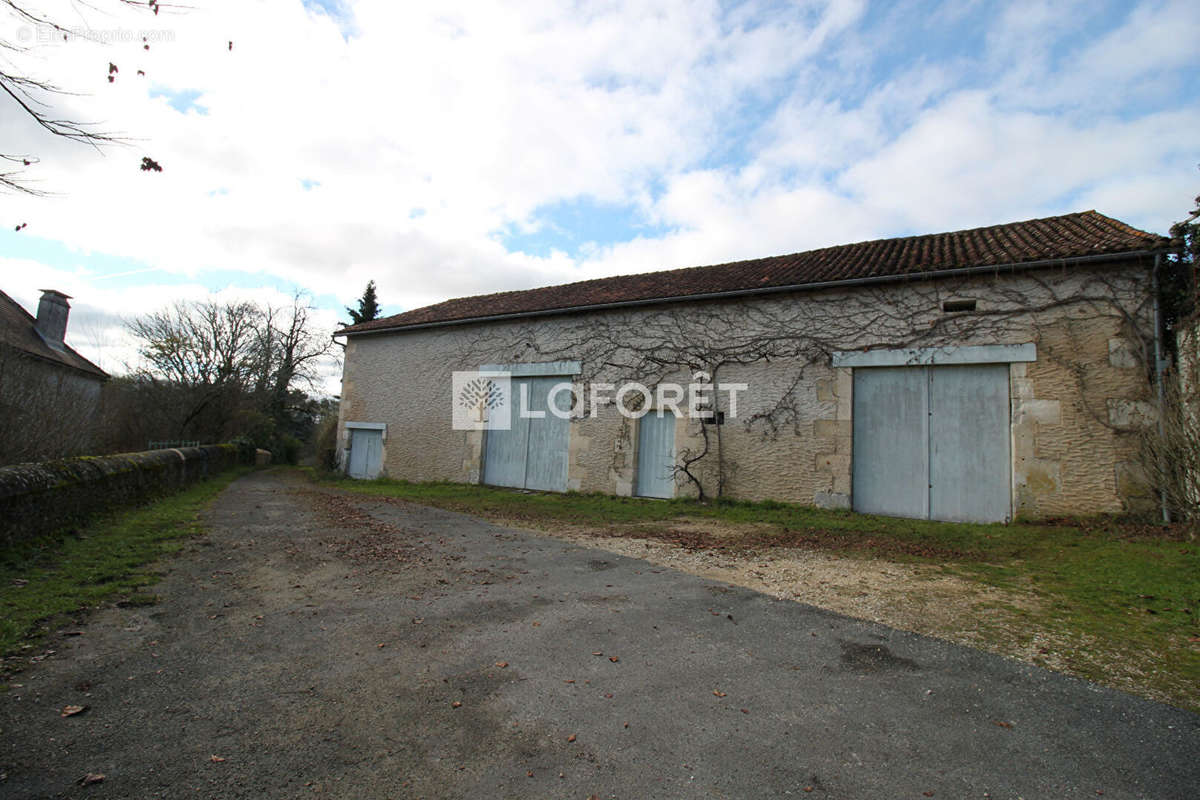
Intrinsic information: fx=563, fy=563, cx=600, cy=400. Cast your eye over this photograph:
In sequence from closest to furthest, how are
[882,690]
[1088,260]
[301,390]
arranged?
[882,690], [1088,260], [301,390]

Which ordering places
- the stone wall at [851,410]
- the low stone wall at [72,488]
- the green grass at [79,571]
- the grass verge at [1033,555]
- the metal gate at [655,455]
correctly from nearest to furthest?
the grass verge at [1033,555]
the green grass at [79,571]
the low stone wall at [72,488]
the stone wall at [851,410]
the metal gate at [655,455]

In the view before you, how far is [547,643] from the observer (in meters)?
3.37

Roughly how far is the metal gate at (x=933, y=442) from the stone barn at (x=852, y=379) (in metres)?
0.02

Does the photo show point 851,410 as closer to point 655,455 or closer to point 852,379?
point 852,379

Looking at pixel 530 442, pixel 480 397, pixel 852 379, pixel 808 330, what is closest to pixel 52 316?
pixel 480 397

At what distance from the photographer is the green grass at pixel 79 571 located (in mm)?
3371

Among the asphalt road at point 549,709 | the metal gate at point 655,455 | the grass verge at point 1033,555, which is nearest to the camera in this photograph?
the asphalt road at point 549,709

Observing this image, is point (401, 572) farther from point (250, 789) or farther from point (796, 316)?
point (796, 316)

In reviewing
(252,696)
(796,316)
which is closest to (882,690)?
(252,696)

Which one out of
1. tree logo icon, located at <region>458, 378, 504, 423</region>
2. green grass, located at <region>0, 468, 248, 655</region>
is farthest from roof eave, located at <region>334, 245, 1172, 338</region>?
green grass, located at <region>0, 468, 248, 655</region>

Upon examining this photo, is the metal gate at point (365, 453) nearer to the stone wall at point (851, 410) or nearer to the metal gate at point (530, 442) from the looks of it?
the stone wall at point (851, 410)

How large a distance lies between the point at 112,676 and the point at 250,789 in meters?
1.40

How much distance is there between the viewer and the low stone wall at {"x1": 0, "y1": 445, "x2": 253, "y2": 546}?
481cm

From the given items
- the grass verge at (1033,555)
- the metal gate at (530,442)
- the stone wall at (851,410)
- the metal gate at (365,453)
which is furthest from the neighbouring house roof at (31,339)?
the grass verge at (1033,555)
